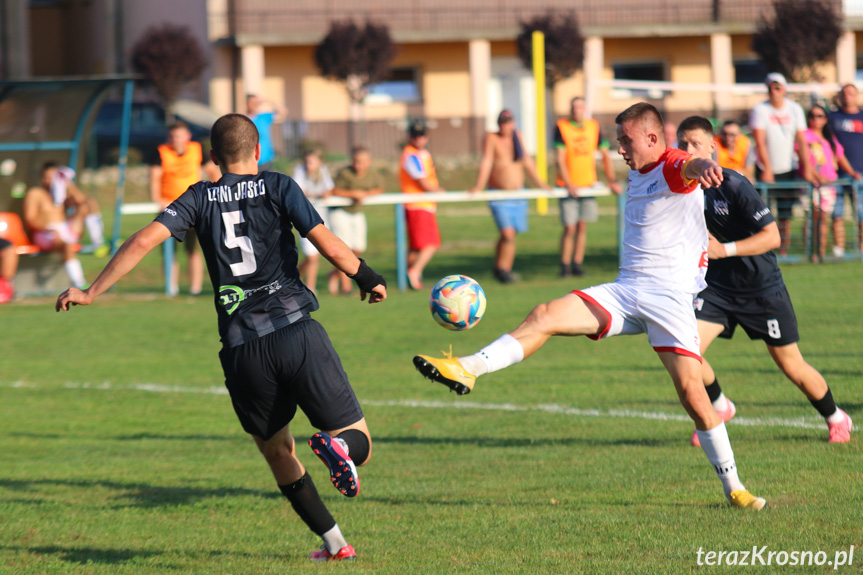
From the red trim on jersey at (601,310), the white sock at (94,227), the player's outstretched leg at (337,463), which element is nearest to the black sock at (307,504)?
the player's outstretched leg at (337,463)

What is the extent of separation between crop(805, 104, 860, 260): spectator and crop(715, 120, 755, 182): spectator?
0.89 metres

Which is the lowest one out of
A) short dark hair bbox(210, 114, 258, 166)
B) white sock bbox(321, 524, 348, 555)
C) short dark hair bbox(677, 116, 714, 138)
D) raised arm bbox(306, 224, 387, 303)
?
white sock bbox(321, 524, 348, 555)

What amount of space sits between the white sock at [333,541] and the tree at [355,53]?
30.2 m

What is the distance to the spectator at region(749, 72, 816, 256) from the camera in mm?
14203

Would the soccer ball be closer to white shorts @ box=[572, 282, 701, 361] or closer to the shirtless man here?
white shorts @ box=[572, 282, 701, 361]

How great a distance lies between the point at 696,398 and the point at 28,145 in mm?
13748

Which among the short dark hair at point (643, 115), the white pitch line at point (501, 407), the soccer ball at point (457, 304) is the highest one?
the short dark hair at point (643, 115)

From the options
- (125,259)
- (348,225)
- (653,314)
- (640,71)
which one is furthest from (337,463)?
(640,71)

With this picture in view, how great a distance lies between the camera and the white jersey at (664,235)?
5.43 meters

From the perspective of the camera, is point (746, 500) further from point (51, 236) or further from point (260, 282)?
point (51, 236)

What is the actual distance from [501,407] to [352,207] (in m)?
7.21

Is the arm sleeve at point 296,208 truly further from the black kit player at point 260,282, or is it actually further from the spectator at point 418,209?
the spectator at point 418,209

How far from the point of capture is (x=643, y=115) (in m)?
5.37

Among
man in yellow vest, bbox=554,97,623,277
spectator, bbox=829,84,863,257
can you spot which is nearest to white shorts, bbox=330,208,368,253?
man in yellow vest, bbox=554,97,623,277
